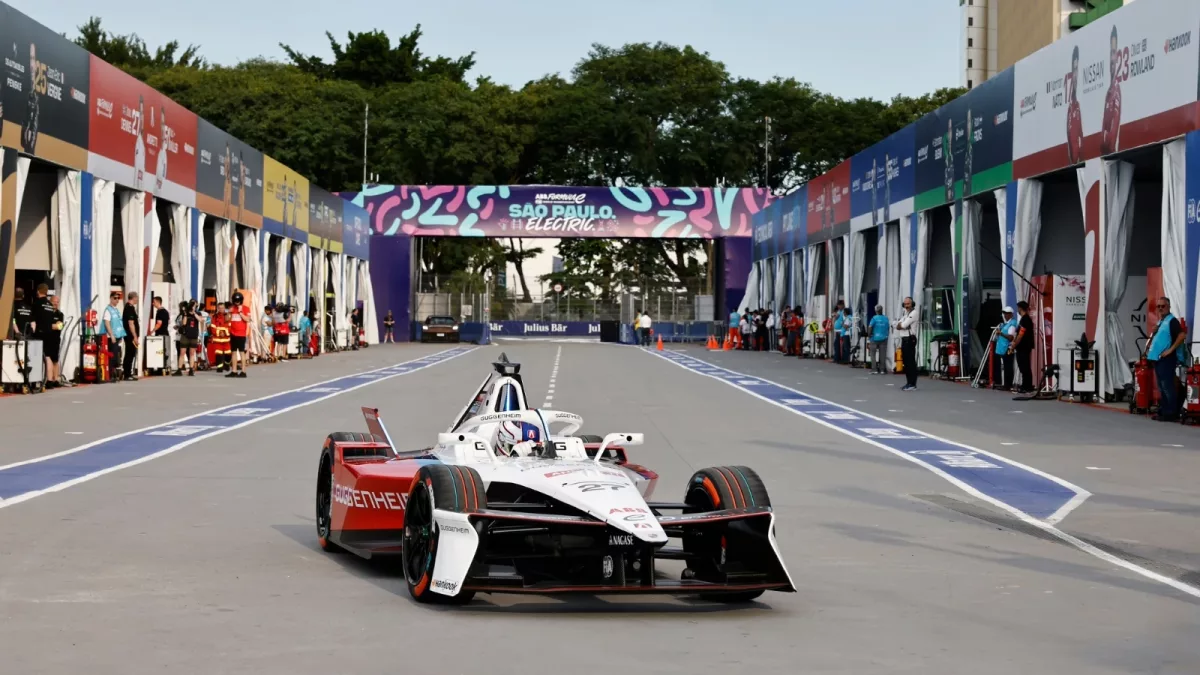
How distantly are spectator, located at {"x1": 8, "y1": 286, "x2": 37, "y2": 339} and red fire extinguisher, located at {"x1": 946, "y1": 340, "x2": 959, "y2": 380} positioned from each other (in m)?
19.9

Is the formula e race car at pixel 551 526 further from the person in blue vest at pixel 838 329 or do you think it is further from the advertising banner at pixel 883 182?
the person in blue vest at pixel 838 329

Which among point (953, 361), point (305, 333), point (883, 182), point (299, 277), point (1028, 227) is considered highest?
point (883, 182)

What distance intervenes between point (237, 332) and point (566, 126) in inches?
2299

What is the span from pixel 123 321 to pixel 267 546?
23.3 meters

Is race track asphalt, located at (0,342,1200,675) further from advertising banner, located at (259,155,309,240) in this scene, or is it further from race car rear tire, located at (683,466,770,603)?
advertising banner, located at (259,155,309,240)

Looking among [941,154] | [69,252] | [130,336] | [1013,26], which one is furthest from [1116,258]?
[1013,26]

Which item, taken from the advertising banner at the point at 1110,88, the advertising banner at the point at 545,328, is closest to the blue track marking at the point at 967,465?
the advertising banner at the point at 1110,88

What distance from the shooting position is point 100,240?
105ft

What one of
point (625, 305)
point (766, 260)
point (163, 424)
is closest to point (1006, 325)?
point (163, 424)

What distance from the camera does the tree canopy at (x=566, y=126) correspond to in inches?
3482

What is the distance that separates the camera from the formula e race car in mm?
7383

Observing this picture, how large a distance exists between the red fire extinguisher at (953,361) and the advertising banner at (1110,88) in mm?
4881

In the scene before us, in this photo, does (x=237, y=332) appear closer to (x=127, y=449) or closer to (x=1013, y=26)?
(x=127, y=449)

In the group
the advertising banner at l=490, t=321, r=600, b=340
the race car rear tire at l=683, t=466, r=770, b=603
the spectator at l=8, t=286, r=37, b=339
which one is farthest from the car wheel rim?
the advertising banner at l=490, t=321, r=600, b=340
